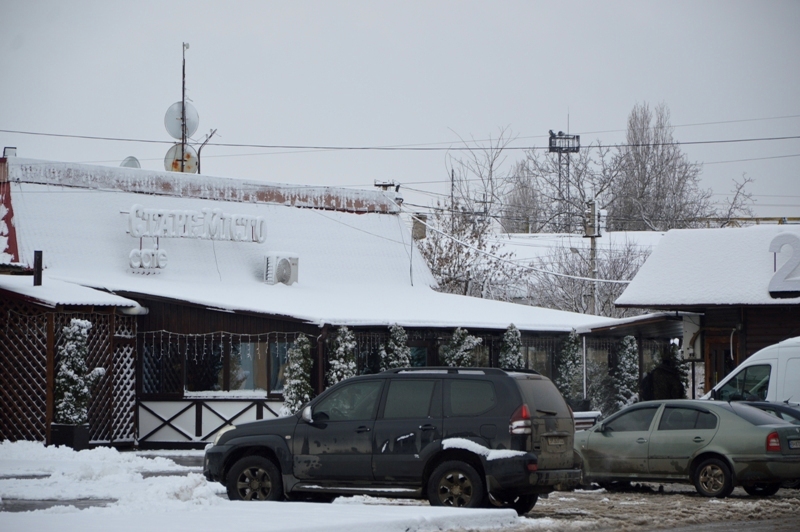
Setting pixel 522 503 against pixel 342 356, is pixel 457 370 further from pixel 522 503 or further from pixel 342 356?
pixel 342 356

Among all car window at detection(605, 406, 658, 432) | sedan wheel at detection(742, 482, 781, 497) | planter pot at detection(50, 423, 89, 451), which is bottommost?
sedan wheel at detection(742, 482, 781, 497)

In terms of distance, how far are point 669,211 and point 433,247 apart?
19.2 metres

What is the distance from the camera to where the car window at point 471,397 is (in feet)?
42.8

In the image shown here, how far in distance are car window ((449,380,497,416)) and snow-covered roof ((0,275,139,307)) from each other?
419 inches

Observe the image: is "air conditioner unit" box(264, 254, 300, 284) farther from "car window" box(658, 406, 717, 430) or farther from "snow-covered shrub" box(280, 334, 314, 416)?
"car window" box(658, 406, 717, 430)

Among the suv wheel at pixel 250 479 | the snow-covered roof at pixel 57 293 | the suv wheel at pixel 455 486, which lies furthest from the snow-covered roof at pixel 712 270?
the suv wheel at pixel 250 479

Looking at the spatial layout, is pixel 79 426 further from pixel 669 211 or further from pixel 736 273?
pixel 669 211

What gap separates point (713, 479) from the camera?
15570mm

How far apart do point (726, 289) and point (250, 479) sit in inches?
595

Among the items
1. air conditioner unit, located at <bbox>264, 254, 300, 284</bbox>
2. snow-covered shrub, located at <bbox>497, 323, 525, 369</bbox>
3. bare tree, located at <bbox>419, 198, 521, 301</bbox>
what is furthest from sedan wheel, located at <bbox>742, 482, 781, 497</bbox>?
bare tree, located at <bbox>419, 198, 521, 301</bbox>

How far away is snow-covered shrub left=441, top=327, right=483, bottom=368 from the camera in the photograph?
85.3ft

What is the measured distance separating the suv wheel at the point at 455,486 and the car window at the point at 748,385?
345 inches

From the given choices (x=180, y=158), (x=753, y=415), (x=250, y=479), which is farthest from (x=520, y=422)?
(x=180, y=158)

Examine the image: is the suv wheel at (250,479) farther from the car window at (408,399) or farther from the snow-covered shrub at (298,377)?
the snow-covered shrub at (298,377)
